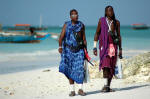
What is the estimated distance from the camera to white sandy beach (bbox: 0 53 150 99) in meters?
5.74

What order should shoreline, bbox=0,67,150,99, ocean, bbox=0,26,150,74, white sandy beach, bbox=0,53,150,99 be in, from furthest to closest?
ocean, bbox=0,26,150,74 < shoreline, bbox=0,67,150,99 < white sandy beach, bbox=0,53,150,99

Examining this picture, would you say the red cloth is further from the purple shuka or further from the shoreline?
the shoreline

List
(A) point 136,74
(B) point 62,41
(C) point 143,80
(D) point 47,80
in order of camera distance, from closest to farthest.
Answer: (B) point 62,41
(C) point 143,80
(A) point 136,74
(D) point 47,80

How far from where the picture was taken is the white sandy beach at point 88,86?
5.74m

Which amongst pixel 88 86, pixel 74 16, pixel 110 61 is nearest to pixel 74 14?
pixel 74 16

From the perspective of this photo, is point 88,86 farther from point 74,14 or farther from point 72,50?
point 74,14

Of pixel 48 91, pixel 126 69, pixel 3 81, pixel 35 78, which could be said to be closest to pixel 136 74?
pixel 126 69

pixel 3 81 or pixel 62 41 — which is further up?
pixel 62 41

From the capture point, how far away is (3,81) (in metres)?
8.63

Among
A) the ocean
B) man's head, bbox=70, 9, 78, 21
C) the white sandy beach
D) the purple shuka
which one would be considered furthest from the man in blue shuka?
the ocean

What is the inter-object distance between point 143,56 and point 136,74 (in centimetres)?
58

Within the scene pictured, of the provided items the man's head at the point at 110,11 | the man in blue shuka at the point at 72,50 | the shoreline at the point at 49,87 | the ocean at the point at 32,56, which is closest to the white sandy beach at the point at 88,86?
the shoreline at the point at 49,87

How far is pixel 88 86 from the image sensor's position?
7.20 meters

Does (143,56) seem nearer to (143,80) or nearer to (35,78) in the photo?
(143,80)
